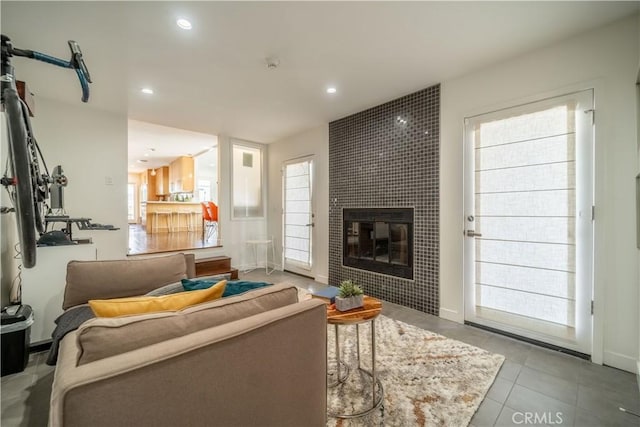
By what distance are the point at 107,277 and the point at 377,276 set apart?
112 inches

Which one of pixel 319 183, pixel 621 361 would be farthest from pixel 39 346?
pixel 621 361

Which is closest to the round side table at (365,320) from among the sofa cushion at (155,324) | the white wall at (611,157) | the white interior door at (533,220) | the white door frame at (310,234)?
the sofa cushion at (155,324)

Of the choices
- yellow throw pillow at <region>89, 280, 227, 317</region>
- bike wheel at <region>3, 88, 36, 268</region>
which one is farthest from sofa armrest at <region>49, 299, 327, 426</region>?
bike wheel at <region>3, 88, 36, 268</region>

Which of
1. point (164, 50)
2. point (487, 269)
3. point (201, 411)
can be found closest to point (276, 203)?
point (164, 50)

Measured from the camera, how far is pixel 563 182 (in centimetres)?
221

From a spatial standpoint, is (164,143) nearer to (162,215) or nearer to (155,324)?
(162,215)

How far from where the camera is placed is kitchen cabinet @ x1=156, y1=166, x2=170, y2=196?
379 inches

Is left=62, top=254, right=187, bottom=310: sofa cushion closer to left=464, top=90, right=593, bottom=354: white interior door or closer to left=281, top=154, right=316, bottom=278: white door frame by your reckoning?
left=281, top=154, right=316, bottom=278: white door frame

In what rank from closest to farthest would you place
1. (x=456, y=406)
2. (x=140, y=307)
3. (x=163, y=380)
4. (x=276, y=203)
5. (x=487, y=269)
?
(x=163, y=380) → (x=140, y=307) → (x=456, y=406) → (x=487, y=269) → (x=276, y=203)

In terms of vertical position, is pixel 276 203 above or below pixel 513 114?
below

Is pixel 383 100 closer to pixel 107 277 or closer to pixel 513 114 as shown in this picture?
pixel 513 114

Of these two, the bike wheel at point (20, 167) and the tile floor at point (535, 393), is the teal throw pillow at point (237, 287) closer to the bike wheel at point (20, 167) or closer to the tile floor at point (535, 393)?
the bike wheel at point (20, 167)

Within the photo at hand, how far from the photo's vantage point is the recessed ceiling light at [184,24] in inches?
76.4

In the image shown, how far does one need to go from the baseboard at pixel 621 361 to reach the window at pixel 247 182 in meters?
5.01
